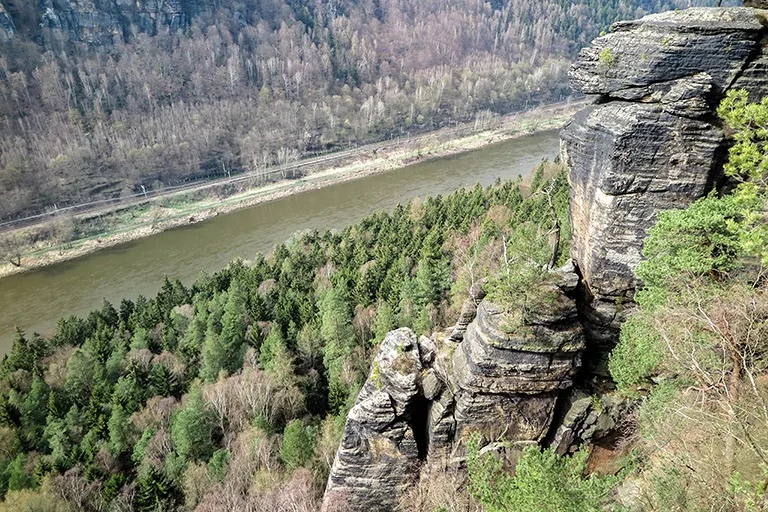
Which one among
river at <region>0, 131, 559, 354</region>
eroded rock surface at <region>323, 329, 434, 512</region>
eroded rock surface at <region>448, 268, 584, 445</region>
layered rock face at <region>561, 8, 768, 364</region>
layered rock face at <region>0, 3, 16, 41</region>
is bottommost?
river at <region>0, 131, 559, 354</region>

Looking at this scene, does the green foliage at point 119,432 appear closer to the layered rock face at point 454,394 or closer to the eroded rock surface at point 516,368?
the layered rock face at point 454,394

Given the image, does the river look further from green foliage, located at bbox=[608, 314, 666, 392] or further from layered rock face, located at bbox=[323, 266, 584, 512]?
green foliage, located at bbox=[608, 314, 666, 392]

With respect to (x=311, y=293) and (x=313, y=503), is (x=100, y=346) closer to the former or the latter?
(x=311, y=293)

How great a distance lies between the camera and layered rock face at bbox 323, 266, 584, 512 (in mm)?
14164

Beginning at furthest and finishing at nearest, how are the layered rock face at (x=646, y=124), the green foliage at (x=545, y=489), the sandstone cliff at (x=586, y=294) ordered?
the sandstone cliff at (x=586, y=294)
the layered rock face at (x=646, y=124)
the green foliage at (x=545, y=489)

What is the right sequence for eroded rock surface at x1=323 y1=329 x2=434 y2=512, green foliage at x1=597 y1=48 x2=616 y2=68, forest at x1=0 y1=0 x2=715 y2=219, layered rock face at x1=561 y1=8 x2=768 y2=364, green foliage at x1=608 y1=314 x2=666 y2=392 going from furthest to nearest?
forest at x1=0 y1=0 x2=715 y2=219
eroded rock surface at x1=323 y1=329 x2=434 y2=512
green foliage at x1=597 y1=48 x2=616 y2=68
layered rock face at x1=561 y1=8 x2=768 y2=364
green foliage at x1=608 y1=314 x2=666 y2=392

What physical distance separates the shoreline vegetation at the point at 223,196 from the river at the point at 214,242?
2018 mm

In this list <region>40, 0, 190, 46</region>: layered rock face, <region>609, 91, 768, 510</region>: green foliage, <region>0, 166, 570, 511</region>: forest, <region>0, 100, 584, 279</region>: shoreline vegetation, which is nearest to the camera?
<region>609, 91, 768, 510</region>: green foliage

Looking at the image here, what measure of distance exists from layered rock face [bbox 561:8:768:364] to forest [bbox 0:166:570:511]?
6.09 ft

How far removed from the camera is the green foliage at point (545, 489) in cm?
966

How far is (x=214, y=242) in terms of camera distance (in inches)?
2472

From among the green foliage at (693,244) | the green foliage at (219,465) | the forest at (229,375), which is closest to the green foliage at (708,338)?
the green foliage at (693,244)

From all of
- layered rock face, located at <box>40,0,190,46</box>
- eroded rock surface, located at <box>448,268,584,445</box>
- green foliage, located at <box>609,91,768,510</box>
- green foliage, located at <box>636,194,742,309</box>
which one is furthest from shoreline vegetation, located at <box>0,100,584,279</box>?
green foliage, located at <box>609,91,768,510</box>

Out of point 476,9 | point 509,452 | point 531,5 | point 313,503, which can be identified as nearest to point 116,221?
point 313,503
